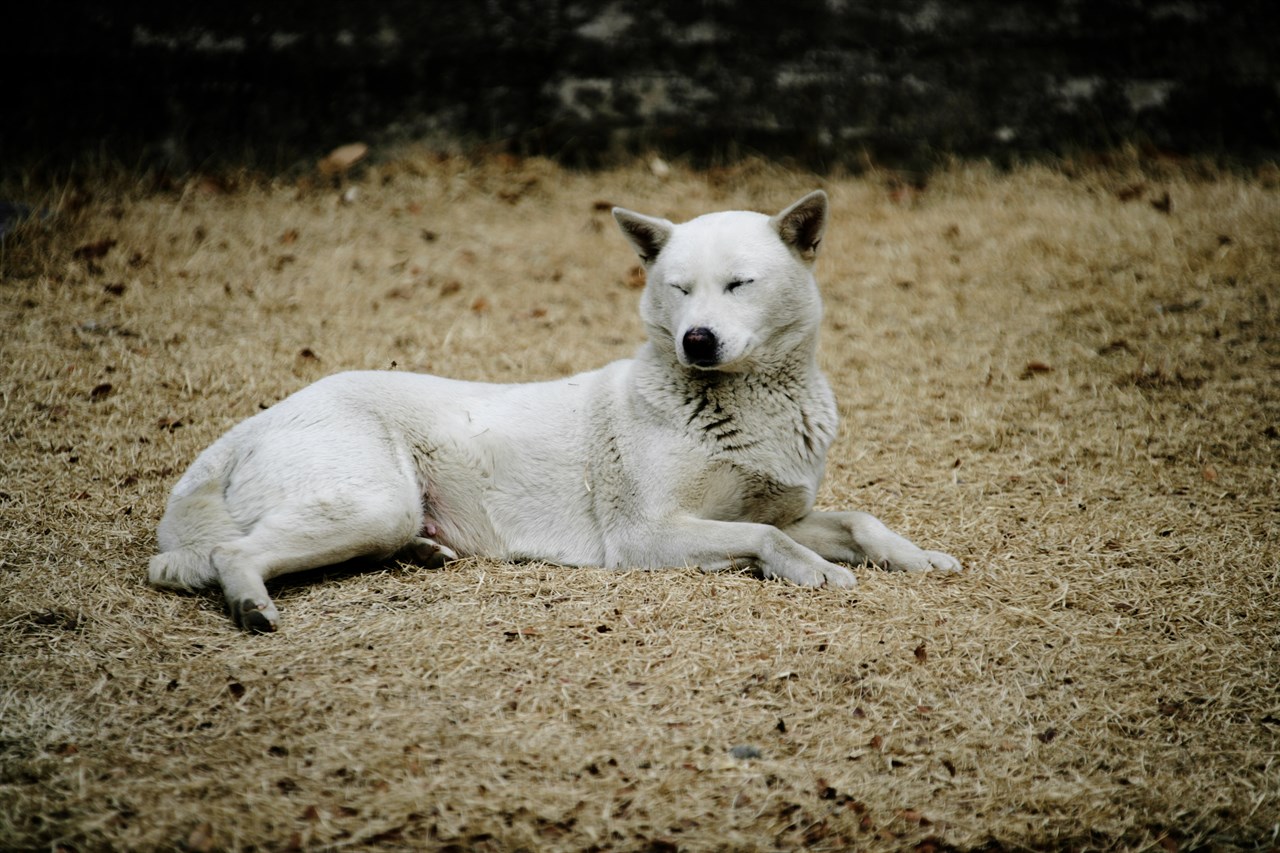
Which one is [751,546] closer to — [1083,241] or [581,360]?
[581,360]

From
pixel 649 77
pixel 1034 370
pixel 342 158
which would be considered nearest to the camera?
pixel 1034 370

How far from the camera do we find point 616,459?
4.00 meters

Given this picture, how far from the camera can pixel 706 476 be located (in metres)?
3.85

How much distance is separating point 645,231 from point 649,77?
4.90 metres

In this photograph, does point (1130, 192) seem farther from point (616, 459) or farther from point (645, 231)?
point (616, 459)

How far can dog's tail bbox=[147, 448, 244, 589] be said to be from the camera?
352 centimetres

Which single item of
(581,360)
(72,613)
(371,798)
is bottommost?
(581,360)

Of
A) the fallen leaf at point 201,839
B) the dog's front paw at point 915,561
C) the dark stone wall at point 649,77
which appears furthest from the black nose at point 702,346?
the dark stone wall at point 649,77

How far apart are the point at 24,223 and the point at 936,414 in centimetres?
607

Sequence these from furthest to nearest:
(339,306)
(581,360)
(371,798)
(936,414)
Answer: (339,306) → (581,360) → (936,414) → (371,798)

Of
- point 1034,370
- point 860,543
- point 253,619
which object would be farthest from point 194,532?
point 1034,370

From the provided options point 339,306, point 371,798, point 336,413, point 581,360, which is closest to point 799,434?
point 336,413

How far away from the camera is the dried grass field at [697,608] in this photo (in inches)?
99.7

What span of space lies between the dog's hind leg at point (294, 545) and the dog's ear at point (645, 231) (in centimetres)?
138
